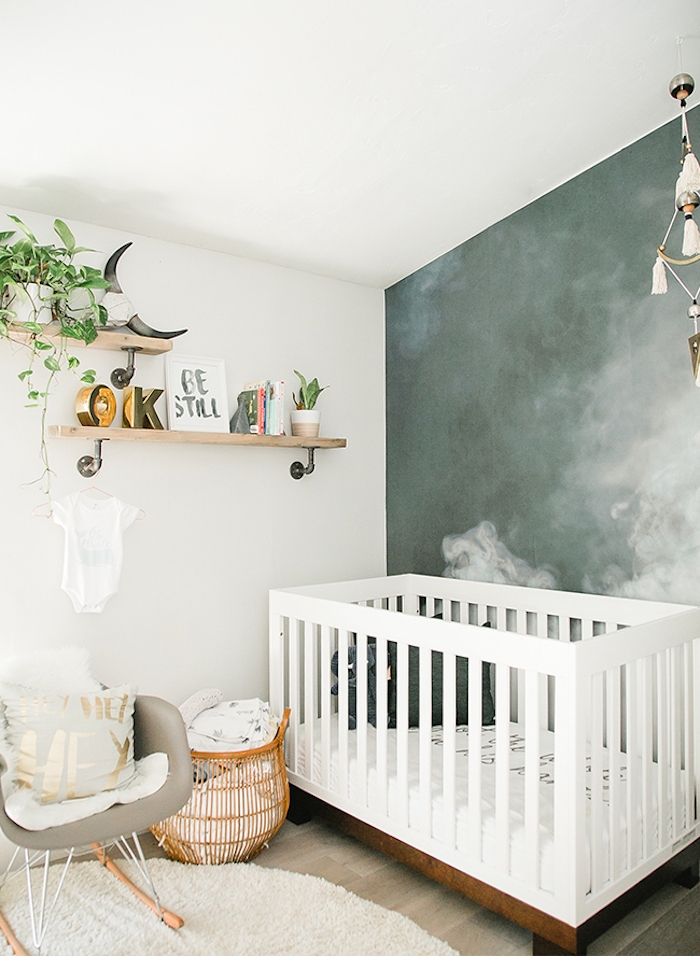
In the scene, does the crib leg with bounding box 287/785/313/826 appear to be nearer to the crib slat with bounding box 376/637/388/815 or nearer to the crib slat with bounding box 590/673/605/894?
the crib slat with bounding box 376/637/388/815

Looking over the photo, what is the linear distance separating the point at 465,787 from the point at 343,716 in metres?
0.48

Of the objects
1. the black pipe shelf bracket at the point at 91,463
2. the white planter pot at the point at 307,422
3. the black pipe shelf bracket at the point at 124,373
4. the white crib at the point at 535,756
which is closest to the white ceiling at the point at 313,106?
the black pipe shelf bracket at the point at 124,373

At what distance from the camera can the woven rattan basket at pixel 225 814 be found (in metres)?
2.37

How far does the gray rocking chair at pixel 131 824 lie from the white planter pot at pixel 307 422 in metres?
1.23

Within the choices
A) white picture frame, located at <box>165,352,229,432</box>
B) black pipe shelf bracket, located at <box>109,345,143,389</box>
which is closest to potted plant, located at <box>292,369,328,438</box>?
white picture frame, located at <box>165,352,229,432</box>

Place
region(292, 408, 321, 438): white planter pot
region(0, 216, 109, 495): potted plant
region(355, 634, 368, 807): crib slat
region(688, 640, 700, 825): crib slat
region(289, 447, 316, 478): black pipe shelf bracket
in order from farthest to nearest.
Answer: region(289, 447, 316, 478): black pipe shelf bracket
region(292, 408, 321, 438): white planter pot
region(355, 634, 368, 807): crib slat
region(688, 640, 700, 825): crib slat
region(0, 216, 109, 495): potted plant

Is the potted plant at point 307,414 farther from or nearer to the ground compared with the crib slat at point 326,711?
farther from the ground

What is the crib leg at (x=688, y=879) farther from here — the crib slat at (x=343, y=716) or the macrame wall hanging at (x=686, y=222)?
the macrame wall hanging at (x=686, y=222)

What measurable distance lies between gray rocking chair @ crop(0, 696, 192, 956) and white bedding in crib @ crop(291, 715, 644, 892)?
65 cm

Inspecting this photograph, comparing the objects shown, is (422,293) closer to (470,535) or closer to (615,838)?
(470,535)

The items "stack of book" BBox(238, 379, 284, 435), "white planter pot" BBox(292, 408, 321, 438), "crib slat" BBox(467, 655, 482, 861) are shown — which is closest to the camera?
"crib slat" BBox(467, 655, 482, 861)

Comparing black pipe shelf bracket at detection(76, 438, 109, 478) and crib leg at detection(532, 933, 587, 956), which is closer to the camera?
crib leg at detection(532, 933, 587, 956)

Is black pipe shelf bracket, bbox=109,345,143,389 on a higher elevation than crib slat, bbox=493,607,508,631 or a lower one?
higher

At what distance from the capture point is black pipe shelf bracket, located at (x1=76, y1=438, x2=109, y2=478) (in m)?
2.55
